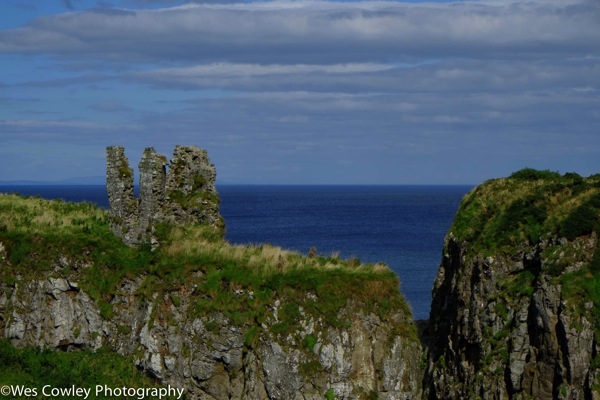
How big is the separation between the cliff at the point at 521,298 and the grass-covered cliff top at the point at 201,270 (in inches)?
353

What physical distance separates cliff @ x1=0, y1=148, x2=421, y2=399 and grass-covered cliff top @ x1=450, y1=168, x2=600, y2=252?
13305 mm

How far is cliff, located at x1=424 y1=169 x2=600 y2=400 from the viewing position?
40688mm

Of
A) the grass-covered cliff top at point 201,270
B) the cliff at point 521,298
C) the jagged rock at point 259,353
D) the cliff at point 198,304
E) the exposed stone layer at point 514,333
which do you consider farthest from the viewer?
the cliff at point 521,298

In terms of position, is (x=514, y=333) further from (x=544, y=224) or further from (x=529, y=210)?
(x=529, y=210)

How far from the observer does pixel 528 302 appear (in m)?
44.2

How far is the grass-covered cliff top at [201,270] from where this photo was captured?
3591 cm

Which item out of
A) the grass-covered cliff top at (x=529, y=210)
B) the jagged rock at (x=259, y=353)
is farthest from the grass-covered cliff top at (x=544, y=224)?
the jagged rock at (x=259, y=353)

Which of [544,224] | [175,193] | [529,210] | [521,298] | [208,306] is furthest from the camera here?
[529,210]

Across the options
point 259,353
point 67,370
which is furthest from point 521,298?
point 67,370

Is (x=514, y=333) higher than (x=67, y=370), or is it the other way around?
(x=514, y=333)

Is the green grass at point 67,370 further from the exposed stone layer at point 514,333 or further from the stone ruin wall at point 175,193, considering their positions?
the exposed stone layer at point 514,333

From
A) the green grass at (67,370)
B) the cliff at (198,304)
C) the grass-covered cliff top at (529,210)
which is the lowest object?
the green grass at (67,370)

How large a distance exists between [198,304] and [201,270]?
1687 mm

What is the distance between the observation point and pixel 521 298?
44844mm
